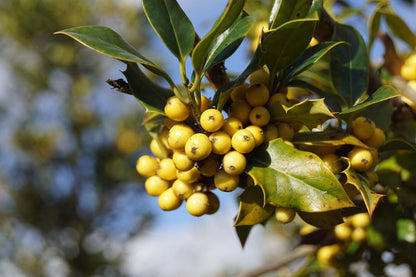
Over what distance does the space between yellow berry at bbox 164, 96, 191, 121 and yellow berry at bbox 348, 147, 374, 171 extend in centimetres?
27

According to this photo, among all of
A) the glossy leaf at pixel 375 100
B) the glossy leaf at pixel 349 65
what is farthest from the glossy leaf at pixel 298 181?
the glossy leaf at pixel 349 65

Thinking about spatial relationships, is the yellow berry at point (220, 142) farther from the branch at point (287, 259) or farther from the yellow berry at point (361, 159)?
the branch at point (287, 259)

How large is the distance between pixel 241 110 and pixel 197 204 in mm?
163

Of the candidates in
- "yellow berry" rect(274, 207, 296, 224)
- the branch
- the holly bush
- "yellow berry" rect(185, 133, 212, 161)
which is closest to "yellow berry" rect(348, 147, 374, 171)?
the holly bush

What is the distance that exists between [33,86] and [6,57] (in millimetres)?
775

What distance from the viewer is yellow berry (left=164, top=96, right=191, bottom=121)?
1.78ft

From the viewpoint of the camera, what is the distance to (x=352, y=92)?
736 mm

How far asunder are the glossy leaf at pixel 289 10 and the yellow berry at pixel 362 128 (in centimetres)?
20

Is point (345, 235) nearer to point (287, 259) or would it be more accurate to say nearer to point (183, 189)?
point (287, 259)

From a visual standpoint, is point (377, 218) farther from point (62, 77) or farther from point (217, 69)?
point (62, 77)

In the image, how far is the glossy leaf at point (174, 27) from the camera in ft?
1.82

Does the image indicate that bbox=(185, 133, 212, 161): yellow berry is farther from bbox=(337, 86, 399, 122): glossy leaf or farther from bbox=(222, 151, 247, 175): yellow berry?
bbox=(337, 86, 399, 122): glossy leaf

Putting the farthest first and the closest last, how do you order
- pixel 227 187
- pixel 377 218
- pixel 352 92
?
1. pixel 377 218
2. pixel 352 92
3. pixel 227 187

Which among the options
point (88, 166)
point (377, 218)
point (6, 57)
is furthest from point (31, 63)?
point (377, 218)
